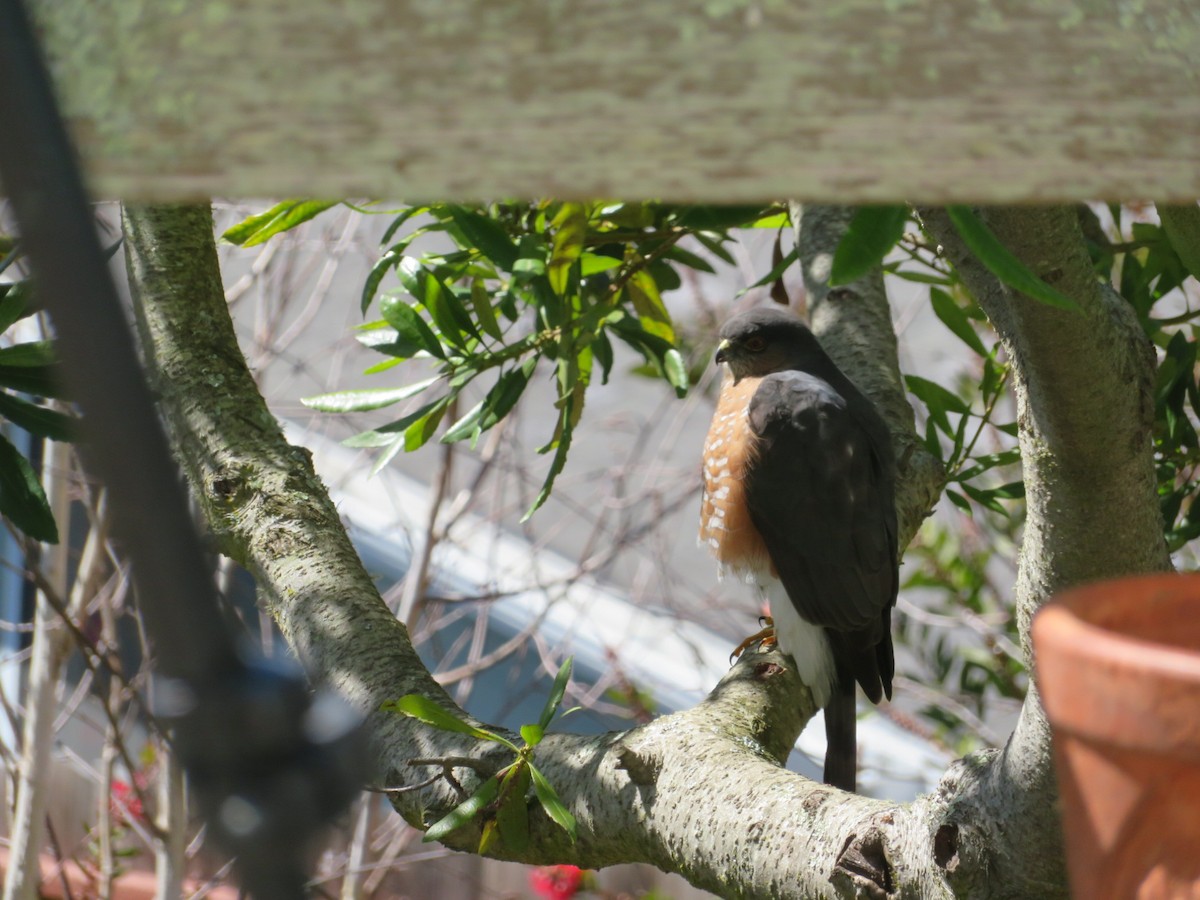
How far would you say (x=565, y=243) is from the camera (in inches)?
58.1

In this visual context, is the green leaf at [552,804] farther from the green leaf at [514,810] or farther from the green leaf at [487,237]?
the green leaf at [487,237]

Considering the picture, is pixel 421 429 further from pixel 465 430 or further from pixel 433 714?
pixel 433 714

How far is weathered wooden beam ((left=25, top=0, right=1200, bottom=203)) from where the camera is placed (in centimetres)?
38

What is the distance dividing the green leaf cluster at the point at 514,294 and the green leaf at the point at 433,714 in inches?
12.9

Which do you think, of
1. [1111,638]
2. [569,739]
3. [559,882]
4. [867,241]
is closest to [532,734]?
[569,739]

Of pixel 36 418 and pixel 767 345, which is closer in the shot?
pixel 36 418

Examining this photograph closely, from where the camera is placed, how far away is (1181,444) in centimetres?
160

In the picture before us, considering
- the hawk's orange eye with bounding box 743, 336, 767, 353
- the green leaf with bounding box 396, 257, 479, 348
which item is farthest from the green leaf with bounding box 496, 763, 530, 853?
the hawk's orange eye with bounding box 743, 336, 767, 353

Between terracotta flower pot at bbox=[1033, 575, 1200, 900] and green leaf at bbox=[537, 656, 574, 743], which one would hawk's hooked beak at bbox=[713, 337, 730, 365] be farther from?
terracotta flower pot at bbox=[1033, 575, 1200, 900]

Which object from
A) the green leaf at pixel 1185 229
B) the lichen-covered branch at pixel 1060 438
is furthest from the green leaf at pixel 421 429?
the green leaf at pixel 1185 229

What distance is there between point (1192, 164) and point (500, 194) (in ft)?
0.80

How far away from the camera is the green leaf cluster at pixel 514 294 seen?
145 cm

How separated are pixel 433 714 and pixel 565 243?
618 millimetres

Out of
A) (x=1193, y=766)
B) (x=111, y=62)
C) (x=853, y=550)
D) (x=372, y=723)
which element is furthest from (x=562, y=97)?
(x=853, y=550)
